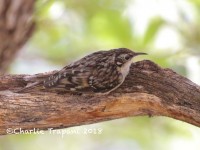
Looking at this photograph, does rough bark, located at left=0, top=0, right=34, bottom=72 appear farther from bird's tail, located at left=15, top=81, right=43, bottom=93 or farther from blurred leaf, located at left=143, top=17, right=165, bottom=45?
blurred leaf, located at left=143, top=17, right=165, bottom=45

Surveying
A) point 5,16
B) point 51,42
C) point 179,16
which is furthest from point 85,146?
point 5,16

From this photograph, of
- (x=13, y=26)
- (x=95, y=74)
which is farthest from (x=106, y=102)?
(x=13, y=26)

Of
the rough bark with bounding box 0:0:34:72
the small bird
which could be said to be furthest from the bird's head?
the rough bark with bounding box 0:0:34:72

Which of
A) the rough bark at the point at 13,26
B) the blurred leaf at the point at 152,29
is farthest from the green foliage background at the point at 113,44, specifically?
the rough bark at the point at 13,26

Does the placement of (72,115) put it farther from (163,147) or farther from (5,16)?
(163,147)

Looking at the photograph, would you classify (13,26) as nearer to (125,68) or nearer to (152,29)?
(125,68)

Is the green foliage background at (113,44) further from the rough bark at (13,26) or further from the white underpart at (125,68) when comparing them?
the white underpart at (125,68)

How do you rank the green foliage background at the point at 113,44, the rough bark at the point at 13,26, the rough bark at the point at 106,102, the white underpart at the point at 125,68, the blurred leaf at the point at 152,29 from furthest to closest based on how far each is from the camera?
the blurred leaf at the point at 152,29, the green foliage background at the point at 113,44, the rough bark at the point at 13,26, the white underpart at the point at 125,68, the rough bark at the point at 106,102

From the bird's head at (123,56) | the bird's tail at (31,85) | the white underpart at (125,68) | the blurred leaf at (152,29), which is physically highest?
the blurred leaf at (152,29)
